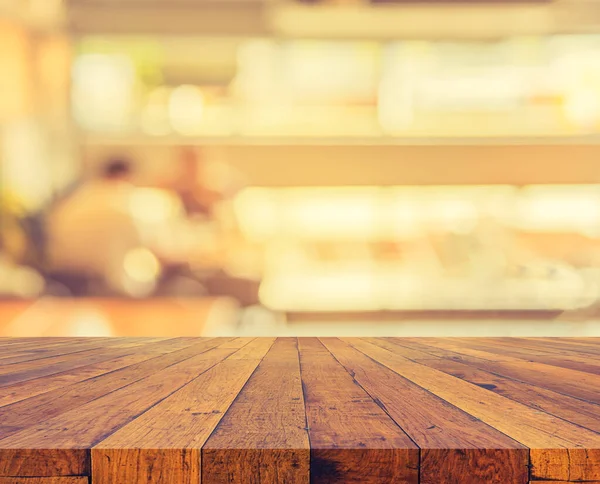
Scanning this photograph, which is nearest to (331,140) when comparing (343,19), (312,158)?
(312,158)

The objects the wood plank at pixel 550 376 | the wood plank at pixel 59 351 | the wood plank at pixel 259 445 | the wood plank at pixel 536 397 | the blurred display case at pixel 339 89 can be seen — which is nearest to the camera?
the wood plank at pixel 259 445

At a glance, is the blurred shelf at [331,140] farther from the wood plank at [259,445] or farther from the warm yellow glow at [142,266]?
the wood plank at [259,445]

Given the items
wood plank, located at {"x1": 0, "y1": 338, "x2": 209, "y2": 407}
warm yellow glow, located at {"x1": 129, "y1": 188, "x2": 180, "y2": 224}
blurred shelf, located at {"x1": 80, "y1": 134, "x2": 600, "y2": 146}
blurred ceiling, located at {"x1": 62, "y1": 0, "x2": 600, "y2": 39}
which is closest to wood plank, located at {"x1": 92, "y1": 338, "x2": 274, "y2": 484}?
wood plank, located at {"x1": 0, "y1": 338, "x2": 209, "y2": 407}

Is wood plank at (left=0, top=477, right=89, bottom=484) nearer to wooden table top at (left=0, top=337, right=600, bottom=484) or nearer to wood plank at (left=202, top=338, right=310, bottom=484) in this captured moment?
wooden table top at (left=0, top=337, right=600, bottom=484)

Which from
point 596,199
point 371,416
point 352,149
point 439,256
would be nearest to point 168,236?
point 352,149

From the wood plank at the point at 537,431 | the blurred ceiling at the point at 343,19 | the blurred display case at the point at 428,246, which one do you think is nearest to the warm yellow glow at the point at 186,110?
the blurred ceiling at the point at 343,19

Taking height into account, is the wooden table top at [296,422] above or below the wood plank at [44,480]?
above

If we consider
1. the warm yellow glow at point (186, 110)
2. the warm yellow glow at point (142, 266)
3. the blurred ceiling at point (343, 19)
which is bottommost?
the warm yellow glow at point (142, 266)

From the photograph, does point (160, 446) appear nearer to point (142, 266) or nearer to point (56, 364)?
point (56, 364)

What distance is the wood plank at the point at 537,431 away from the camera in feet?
1.65

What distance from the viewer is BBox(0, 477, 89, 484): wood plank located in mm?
500

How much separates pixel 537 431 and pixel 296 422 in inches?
8.8

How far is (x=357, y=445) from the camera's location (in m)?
0.50

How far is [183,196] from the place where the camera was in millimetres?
3543
